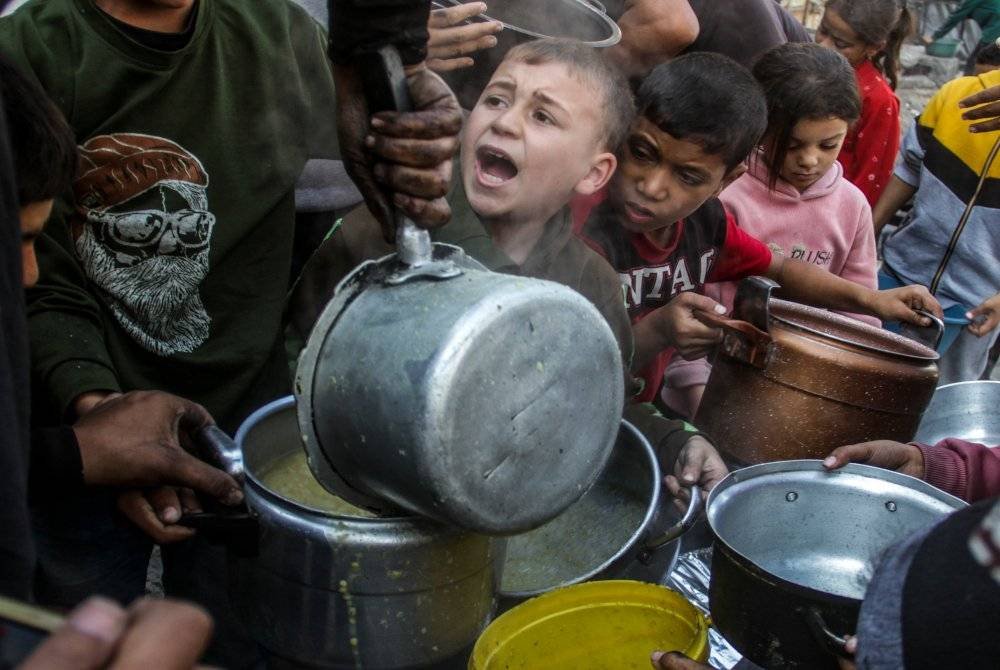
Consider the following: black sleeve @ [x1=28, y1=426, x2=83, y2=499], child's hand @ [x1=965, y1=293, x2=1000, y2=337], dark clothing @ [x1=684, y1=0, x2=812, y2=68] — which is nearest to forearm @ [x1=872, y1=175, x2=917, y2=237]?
child's hand @ [x1=965, y1=293, x2=1000, y2=337]

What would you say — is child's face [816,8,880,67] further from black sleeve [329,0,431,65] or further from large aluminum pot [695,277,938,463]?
black sleeve [329,0,431,65]

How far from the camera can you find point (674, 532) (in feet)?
5.12

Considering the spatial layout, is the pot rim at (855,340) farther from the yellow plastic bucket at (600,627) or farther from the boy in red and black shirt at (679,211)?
the yellow plastic bucket at (600,627)

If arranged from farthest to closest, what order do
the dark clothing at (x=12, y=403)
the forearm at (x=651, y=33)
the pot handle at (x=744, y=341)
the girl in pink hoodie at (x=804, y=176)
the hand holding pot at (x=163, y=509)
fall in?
the girl in pink hoodie at (x=804, y=176) < the forearm at (x=651, y=33) < the pot handle at (x=744, y=341) < the hand holding pot at (x=163, y=509) < the dark clothing at (x=12, y=403)

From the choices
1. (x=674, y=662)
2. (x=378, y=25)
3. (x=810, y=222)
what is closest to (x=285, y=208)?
(x=378, y=25)

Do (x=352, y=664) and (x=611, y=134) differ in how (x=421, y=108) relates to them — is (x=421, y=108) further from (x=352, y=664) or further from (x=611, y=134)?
(x=611, y=134)

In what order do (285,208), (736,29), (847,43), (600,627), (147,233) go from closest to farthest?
1. (600,627)
2. (147,233)
3. (285,208)
4. (736,29)
5. (847,43)

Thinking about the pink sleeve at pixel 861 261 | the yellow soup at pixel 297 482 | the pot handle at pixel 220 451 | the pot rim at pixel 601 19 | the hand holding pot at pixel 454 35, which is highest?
the hand holding pot at pixel 454 35

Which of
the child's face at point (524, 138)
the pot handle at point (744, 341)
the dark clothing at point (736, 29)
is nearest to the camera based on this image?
the pot handle at point (744, 341)

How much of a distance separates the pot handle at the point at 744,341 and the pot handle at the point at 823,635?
67 cm

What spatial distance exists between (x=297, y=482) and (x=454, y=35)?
3.44 ft

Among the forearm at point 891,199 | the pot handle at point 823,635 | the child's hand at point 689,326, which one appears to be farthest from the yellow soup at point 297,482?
the forearm at point 891,199

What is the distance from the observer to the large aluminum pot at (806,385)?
1.82 m

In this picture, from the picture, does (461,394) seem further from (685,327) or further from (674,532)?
(685,327)
